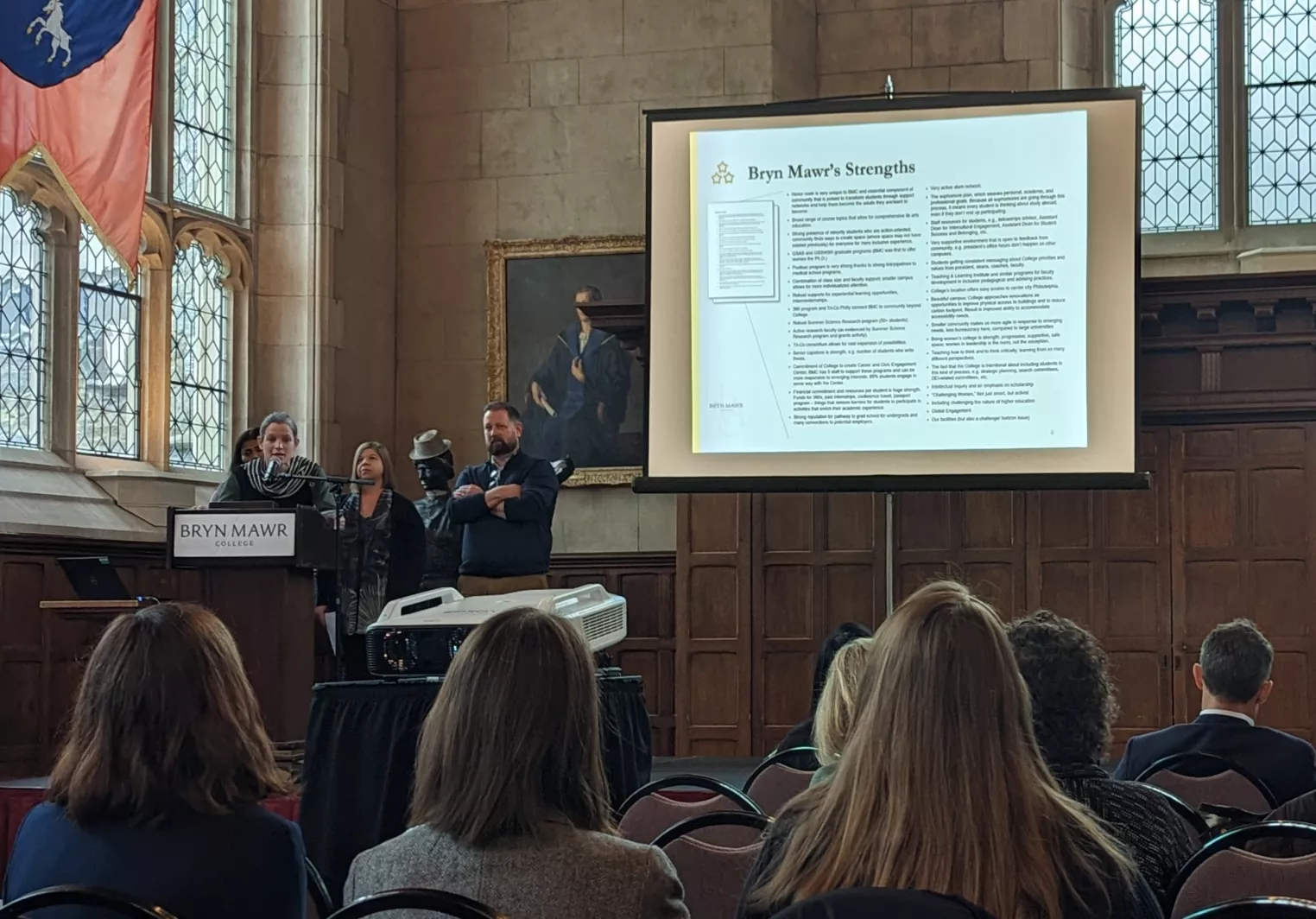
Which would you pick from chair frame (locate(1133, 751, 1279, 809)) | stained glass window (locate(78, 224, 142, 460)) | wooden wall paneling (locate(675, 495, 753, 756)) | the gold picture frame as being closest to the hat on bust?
wooden wall paneling (locate(675, 495, 753, 756))

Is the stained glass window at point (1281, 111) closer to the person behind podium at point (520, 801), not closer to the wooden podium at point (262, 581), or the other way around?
the wooden podium at point (262, 581)

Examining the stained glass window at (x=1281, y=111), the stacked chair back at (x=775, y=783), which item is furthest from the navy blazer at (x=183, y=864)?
the stained glass window at (x=1281, y=111)

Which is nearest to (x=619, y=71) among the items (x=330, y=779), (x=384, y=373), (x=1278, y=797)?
(x=384, y=373)

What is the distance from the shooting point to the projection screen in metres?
7.79

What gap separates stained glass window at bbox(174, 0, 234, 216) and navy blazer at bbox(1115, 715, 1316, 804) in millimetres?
6972

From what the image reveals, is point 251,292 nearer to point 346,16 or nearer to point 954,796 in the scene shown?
point 346,16

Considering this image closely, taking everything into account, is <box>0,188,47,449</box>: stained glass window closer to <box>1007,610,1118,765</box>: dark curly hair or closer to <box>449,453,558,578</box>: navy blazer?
<box>449,453,558,578</box>: navy blazer

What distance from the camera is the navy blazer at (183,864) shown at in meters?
2.37

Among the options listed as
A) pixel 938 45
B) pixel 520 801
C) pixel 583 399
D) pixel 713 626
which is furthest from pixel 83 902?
pixel 938 45

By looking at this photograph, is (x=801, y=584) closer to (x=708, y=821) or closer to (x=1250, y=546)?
(x=1250, y=546)

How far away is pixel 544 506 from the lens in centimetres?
690

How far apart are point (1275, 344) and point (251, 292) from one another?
18.7ft

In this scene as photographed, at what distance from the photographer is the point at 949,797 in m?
1.84

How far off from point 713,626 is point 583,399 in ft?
5.59
